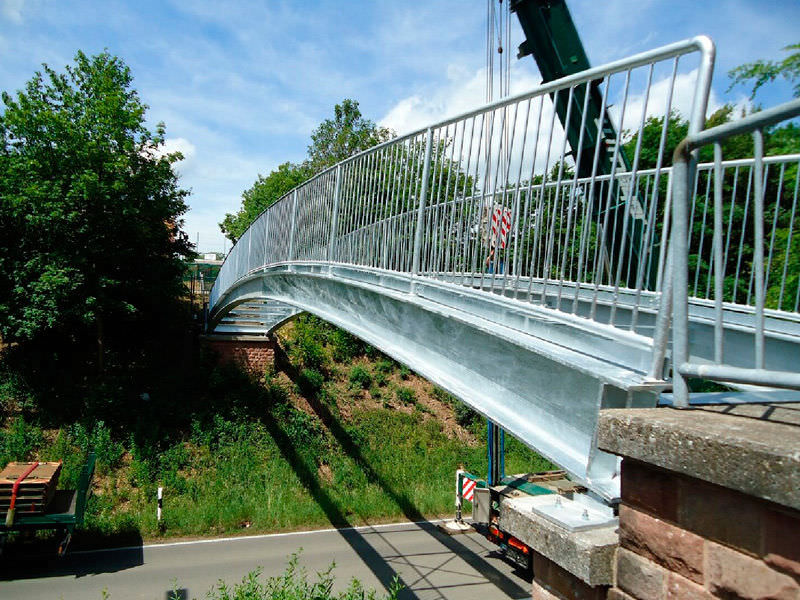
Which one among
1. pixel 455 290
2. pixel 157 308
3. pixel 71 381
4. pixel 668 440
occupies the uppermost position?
pixel 455 290

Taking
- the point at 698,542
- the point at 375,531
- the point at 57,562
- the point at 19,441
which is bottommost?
the point at 375,531

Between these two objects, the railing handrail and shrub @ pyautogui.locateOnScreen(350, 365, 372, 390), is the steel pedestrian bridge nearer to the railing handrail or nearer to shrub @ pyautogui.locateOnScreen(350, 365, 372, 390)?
the railing handrail

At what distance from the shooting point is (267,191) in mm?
34844

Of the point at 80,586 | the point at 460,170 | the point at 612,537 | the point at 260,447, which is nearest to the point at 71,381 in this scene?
the point at 260,447

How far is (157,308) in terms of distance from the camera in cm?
1967

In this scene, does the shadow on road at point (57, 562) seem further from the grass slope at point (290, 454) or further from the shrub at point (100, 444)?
the shrub at point (100, 444)

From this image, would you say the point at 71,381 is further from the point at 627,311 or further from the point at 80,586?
the point at 627,311

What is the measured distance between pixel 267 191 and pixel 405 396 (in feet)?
62.8

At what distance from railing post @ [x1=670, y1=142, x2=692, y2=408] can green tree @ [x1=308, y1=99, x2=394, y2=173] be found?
30159 millimetres

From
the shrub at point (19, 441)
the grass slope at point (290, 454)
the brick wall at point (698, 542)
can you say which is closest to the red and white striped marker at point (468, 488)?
the grass slope at point (290, 454)

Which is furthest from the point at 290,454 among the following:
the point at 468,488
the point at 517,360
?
the point at 517,360

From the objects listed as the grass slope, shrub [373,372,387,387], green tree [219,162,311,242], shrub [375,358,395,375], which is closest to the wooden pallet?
the grass slope

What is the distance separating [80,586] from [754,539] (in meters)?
11.5

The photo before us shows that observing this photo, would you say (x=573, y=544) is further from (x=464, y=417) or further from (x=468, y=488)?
(x=464, y=417)
